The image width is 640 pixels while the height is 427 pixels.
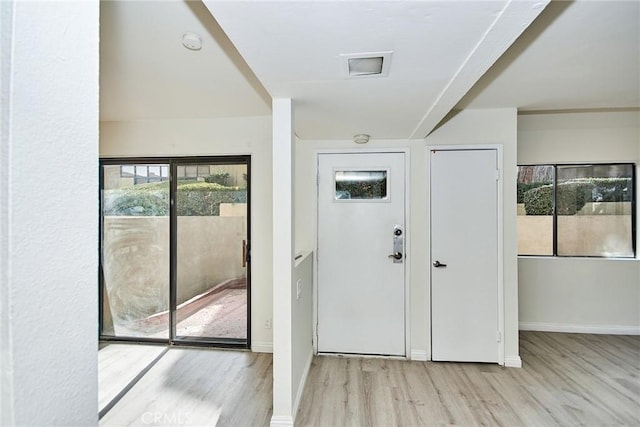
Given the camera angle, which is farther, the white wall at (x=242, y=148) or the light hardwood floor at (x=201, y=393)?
the white wall at (x=242, y=148)

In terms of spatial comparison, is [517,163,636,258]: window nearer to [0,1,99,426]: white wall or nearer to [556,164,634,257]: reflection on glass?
[556,164,634,257]: reflection on glass

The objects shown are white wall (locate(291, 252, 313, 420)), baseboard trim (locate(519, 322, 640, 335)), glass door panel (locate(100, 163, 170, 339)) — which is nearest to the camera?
white wall (locate(291, 252, 313, 420))

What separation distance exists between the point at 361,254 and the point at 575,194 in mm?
2748

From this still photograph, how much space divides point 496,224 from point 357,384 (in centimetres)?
192

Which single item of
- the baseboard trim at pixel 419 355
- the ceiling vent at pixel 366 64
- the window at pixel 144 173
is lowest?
the baseboard trim at pixel 419 355

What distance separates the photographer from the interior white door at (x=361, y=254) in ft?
10.2

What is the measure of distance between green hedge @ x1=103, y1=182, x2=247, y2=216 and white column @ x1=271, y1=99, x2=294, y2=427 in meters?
1.36

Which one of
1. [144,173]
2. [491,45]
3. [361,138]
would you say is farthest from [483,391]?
[144,173]

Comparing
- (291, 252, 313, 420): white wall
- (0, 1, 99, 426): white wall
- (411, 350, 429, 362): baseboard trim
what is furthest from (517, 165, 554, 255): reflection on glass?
(0, 1, 99, 426): white wall

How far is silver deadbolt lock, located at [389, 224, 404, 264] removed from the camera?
3084 mm

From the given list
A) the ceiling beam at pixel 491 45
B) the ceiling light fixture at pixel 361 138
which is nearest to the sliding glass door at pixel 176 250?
the ceiling light fixture at pixel 361 138

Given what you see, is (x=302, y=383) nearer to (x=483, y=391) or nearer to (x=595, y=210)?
(x=483, y=391)

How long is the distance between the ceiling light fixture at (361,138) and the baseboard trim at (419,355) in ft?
7.01

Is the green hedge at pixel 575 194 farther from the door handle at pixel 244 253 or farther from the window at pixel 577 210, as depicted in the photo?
the door handle at pixel 244 253
